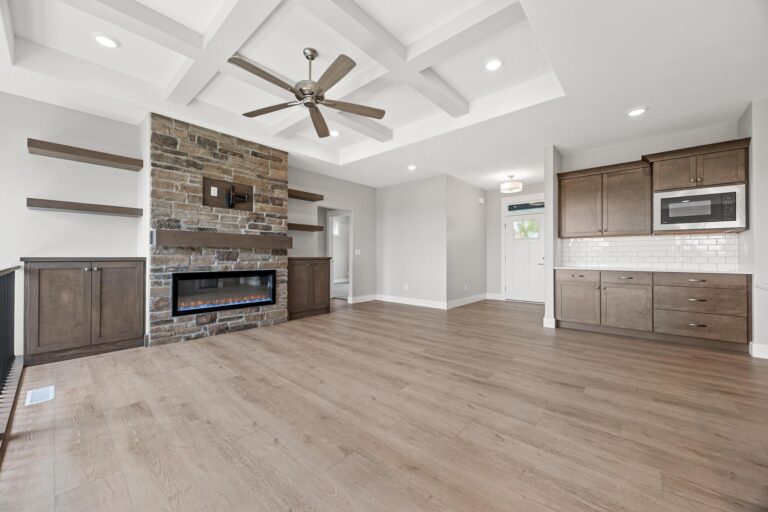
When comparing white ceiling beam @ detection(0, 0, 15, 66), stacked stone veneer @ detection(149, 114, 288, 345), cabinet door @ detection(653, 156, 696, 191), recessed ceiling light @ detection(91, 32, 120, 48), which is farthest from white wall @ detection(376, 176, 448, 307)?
white ceiling beam @ detection(0, 0, 15, 66)

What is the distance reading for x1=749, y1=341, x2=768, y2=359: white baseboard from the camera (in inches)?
125

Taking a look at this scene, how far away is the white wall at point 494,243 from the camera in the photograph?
7383 mm

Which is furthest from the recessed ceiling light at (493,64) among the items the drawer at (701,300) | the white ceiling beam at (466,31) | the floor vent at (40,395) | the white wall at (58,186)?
the floor vent at (40,395)

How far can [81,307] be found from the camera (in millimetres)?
A: 3277

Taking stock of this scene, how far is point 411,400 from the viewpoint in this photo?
7.33 feet

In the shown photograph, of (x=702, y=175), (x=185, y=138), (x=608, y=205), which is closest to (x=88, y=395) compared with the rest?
(x=185, y=138)

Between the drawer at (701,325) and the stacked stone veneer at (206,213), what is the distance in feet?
17.1

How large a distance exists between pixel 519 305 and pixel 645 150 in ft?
11.4

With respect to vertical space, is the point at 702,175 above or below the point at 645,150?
below

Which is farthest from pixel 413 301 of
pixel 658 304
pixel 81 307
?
pixel 81 307

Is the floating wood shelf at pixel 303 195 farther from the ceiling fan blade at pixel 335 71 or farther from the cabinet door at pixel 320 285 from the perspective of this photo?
the ceiling fan blade at pixel 335 71

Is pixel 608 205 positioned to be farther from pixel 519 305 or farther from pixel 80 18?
pixel 80 18

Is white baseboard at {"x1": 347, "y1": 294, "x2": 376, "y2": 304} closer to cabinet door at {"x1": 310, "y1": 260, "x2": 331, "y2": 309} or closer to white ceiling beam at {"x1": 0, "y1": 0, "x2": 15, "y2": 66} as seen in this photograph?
cabinet door at {"x1": 310, "y1": 260, "x2": 331, "y2": 309}

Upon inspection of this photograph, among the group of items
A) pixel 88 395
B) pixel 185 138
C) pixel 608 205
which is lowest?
pixel 88 395
